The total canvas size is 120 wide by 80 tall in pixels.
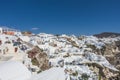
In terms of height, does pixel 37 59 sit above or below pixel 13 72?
above

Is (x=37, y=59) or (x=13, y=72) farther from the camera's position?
(x=37, y=59)

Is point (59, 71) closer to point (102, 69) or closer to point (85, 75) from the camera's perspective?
point (85, 75)

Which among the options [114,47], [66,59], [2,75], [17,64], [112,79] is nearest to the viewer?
[2,75]

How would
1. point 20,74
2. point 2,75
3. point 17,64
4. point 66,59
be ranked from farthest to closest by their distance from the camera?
point 66,59 → point 17,64 → point 20,74 → point 2,75

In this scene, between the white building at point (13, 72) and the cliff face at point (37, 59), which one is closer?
the white building at point (13, 72)

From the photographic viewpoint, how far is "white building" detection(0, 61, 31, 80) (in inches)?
628

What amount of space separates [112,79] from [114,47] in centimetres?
8616

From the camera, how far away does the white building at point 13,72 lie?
52.4 ft

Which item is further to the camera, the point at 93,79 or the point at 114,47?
the point at 114,47

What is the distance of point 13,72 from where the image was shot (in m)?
16.8

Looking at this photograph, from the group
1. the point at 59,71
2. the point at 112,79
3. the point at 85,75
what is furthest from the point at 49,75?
the point at 112,79

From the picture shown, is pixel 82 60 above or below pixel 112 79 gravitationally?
above

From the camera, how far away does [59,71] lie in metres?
17.6

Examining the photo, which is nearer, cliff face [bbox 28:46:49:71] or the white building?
the white building
